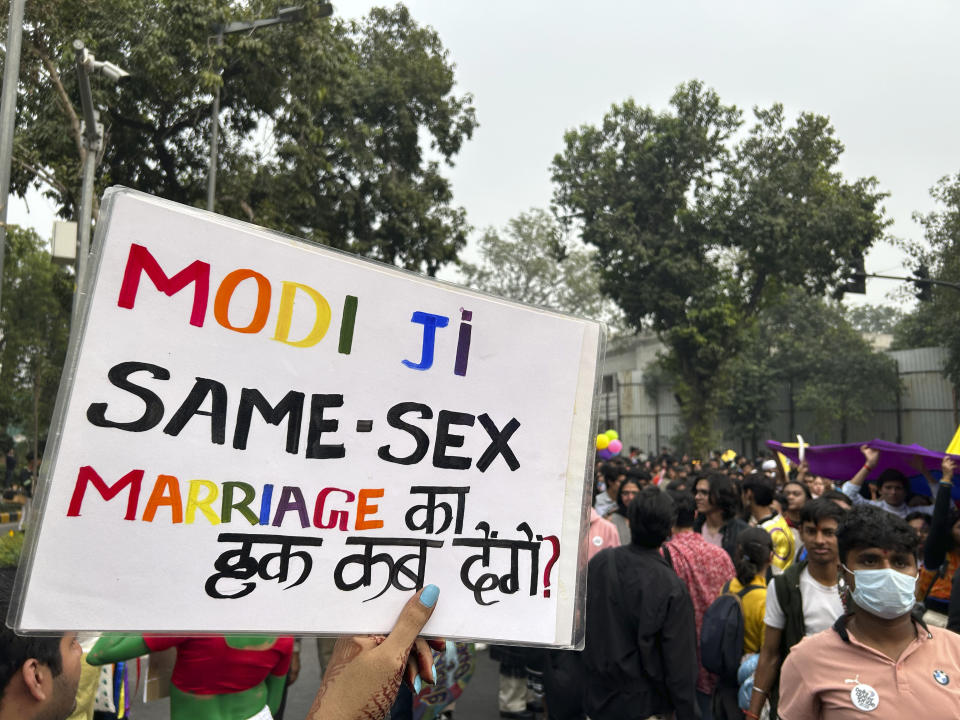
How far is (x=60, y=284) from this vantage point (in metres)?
18.0

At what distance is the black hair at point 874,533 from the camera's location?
2744 millimetres

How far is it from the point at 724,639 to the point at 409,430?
300 centimetres

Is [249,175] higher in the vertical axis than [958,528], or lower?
higher

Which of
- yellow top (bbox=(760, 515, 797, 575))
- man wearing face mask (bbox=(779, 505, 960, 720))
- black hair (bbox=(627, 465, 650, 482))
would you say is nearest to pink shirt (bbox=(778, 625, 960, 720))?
man wearing face mask (bbox=(779, 505, 960, 720))

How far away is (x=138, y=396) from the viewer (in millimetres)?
1510

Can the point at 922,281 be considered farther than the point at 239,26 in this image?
Yes

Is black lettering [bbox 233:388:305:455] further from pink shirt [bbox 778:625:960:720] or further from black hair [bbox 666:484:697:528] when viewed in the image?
black hair [bbox 666:484:697:528]

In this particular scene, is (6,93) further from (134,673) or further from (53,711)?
(53,711)

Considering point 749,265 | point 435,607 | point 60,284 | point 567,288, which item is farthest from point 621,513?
point 567,288

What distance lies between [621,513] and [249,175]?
11013mm

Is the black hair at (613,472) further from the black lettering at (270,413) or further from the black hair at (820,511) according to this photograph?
the black lettering at (270,413)

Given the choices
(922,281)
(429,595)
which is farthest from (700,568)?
(922,281)

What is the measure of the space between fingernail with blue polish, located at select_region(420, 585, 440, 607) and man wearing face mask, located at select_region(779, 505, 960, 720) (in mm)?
1373

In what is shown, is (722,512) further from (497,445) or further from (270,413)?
(270,413)
